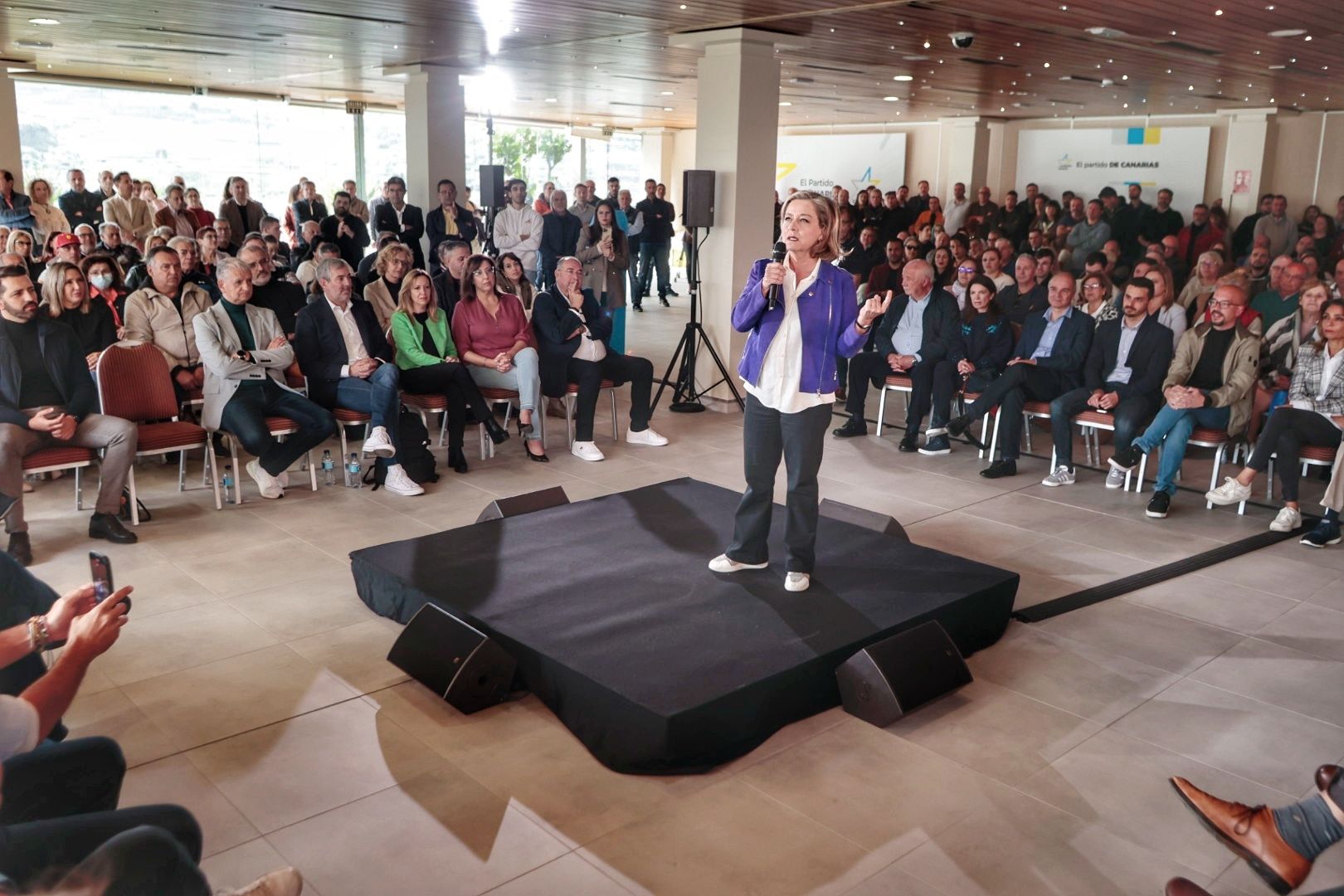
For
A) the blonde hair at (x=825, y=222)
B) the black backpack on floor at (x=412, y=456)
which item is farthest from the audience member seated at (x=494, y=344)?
the blonde hair at (x=825, y=222)

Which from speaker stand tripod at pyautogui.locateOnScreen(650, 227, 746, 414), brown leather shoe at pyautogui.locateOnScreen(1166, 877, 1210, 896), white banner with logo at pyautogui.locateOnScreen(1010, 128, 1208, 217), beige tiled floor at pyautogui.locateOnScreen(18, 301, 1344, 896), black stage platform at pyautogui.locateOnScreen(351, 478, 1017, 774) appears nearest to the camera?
brown leather shoe at pyautogui.locateOnScreen(1166, 877, 1210, 896)

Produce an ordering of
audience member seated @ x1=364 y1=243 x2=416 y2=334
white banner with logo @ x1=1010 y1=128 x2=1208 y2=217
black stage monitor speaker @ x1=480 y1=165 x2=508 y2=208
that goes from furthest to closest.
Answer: white banner with logo @ x1=1010 y1=128 x2=1208 y2=217 < black stage monitor speaker @ x1=480 y1=165 x2=508 y2=208 < audience member seated @ x1=364 y1=243 x2=416 y2=334

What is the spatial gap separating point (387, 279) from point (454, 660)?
163 inches

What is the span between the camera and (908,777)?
10.6 feet

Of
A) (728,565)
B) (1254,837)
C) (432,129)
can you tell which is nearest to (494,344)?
(728,565)

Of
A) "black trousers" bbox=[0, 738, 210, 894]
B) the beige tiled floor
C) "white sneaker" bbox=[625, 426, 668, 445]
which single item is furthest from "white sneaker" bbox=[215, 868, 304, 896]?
"white sneaker" bbox=[625, 426, 668, 445]

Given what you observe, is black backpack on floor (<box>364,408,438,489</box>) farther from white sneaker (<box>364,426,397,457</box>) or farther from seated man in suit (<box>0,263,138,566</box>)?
seated man in suit (<box>0,263,138,566</box>)

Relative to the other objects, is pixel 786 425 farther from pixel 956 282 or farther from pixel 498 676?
pixel 956 282

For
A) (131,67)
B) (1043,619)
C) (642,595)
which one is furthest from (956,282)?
(131,67)

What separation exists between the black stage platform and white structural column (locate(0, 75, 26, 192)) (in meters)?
12.6

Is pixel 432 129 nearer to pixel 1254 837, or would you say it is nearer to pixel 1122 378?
pixel 1122 378

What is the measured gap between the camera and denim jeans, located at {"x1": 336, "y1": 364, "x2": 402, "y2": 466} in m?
6.02

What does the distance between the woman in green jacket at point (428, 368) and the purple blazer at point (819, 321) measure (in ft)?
9.21

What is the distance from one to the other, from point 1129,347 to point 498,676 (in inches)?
183
